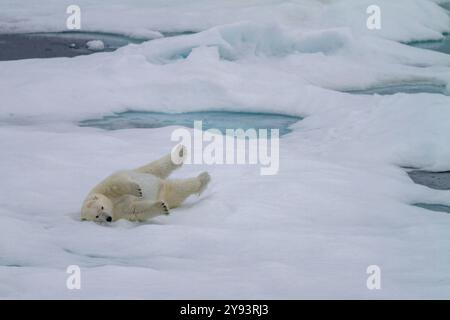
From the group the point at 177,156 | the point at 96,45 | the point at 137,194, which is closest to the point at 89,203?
the point at 137,194

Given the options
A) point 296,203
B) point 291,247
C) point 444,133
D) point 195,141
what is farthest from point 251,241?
point 444,133

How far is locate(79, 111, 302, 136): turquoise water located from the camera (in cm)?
665

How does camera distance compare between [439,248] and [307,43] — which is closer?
[439,248]

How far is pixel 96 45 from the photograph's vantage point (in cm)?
944

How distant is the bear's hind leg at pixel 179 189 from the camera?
14.3 ft

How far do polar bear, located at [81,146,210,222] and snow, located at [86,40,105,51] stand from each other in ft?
16.8

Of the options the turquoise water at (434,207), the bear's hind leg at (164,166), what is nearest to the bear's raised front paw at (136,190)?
the bear's hind leg at (164,166)

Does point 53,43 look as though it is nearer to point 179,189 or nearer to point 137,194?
point 179,189

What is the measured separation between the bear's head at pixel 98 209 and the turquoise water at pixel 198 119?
2420mm

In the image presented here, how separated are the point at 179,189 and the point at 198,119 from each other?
2540mm

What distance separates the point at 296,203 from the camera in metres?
4.61

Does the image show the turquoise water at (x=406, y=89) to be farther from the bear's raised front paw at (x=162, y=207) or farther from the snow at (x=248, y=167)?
the bear's raised front paw at (x=162, y=207)
